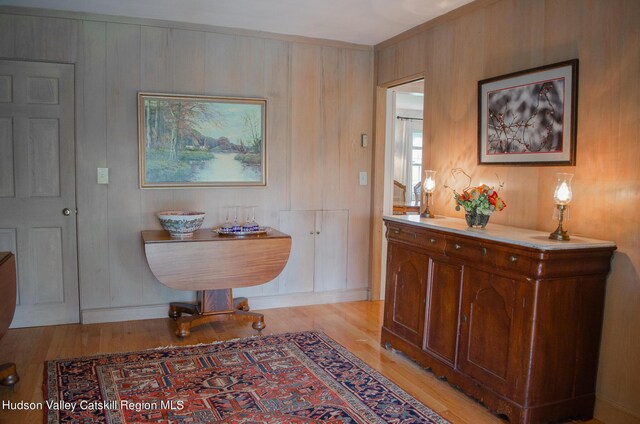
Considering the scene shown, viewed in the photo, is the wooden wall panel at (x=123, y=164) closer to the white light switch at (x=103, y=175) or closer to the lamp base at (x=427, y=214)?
the white light switch at (x=103, y=175)

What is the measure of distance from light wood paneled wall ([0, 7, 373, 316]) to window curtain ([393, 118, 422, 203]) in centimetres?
376

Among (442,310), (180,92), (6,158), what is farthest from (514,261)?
(6,158)

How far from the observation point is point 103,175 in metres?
3.76

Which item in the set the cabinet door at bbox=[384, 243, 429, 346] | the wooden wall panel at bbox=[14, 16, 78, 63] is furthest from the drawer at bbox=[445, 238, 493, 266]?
the wooden wall panel at bbox=[14, 16, 78, 63]

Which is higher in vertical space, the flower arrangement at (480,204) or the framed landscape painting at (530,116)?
the framed landscape painting at (530,116)

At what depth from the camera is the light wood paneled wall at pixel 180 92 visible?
12.1ft

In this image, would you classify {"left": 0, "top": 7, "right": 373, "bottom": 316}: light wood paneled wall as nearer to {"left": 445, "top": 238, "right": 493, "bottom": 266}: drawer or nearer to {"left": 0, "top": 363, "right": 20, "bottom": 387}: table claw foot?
{"left": 0, "top": 363, "right": 20, "bottom": 387}: table claw foot

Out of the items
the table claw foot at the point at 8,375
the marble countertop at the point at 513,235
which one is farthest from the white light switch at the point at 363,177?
the table claw foot at the point at 8,375

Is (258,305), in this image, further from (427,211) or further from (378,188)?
(427,211)

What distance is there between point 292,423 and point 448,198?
1.90 m

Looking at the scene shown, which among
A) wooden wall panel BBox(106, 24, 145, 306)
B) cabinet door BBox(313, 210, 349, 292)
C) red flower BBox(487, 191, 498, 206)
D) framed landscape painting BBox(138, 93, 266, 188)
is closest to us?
red flower BBox(487, 191, 498, 206)

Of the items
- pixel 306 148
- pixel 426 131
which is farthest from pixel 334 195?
pixel 426 131

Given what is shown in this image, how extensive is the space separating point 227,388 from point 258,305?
1568mm

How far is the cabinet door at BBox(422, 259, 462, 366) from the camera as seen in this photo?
9.07 ft
